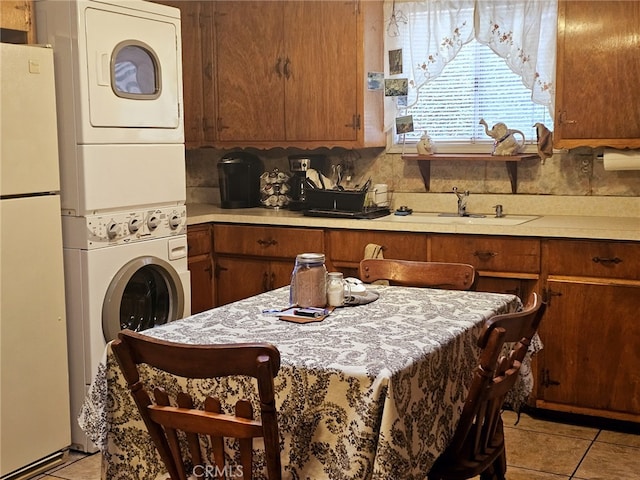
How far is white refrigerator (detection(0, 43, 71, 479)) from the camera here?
2865mm

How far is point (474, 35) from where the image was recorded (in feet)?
13.4

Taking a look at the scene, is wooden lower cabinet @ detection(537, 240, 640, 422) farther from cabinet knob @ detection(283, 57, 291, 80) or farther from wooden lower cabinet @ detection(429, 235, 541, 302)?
cabinet knob @ detection(283, 57, 291, 80)

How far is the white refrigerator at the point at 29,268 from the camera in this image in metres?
2.87

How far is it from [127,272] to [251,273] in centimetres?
104

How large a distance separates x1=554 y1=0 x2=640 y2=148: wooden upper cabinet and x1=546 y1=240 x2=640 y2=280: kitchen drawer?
0.50m

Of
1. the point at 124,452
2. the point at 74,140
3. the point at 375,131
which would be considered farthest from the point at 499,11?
the point at 124,452

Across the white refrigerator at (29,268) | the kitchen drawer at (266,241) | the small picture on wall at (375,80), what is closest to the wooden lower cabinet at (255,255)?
the kitchen drawer at (266,241)

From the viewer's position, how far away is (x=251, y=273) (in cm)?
422

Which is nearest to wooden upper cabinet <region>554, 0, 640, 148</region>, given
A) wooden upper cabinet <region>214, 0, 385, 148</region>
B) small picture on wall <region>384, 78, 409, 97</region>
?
small picture on wall <region>384, 78, 409, 97</region>

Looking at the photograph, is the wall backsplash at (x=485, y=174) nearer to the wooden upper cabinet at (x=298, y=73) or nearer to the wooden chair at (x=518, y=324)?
the wooden upper cabinet at (x=298, y=73)

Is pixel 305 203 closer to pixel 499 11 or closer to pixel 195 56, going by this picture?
pixel 195 56

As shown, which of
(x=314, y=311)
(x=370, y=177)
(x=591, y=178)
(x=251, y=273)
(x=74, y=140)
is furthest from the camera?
(x=370, y=177)

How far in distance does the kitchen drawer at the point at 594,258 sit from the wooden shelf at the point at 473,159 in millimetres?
703

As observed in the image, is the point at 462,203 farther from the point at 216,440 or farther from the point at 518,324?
the point at 216,440
